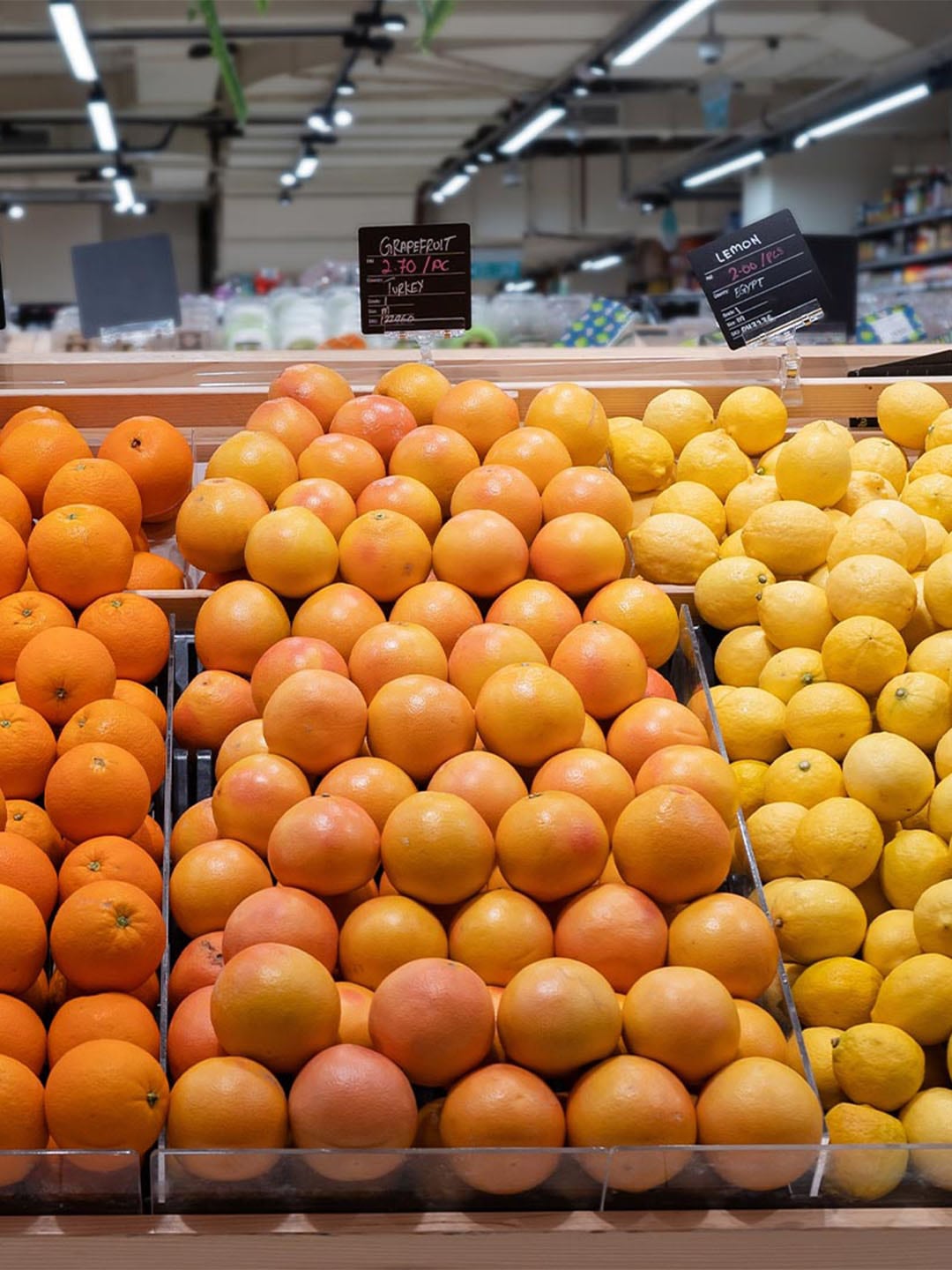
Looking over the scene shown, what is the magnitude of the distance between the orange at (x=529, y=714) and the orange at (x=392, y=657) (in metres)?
0.11

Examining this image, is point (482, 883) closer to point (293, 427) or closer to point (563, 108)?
point (293, 427)

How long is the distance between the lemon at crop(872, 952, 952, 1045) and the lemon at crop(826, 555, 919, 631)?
0.53 meters

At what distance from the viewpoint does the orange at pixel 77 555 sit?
1837 millimetres

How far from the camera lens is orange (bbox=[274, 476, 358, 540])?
6.35 feet

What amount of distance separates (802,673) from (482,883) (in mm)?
657

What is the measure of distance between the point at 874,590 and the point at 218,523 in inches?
37.1

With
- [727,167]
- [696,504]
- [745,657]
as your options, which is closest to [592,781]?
[745,657]

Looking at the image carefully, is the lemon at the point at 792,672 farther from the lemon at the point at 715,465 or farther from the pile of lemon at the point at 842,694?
the lemon at the point at 715,465

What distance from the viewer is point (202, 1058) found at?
53.1 inches

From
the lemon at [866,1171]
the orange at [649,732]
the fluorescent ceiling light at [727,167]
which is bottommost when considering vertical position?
the lemon at [866,1171]

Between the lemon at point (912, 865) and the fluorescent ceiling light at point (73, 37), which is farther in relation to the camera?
the fluorescent ceiling light at point (73, 37)

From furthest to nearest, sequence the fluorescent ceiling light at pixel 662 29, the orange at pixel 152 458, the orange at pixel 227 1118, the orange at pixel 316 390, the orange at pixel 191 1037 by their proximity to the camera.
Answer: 1. the fluorescent ceiling light at pixel 662 29
2. the orange at pixel 316 390
3. the orange at pixel 152 458
4. the orange at pixel 191 1037
5. the orange at pixel 227 1118

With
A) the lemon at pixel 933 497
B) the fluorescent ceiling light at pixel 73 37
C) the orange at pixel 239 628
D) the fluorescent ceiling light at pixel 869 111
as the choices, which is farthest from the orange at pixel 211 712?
the fluorescent ceiling light at pixel 869 111

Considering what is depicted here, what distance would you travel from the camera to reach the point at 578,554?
1.87 meters
